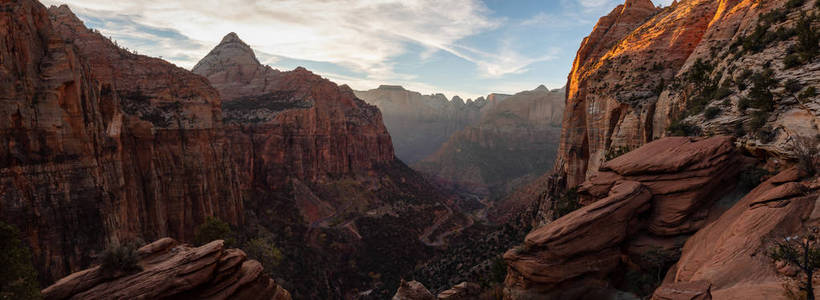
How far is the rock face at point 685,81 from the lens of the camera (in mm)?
15742

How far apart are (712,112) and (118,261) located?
98.0ft

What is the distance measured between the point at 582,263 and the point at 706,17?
2970 centimetres

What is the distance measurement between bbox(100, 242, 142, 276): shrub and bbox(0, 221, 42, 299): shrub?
1.85m

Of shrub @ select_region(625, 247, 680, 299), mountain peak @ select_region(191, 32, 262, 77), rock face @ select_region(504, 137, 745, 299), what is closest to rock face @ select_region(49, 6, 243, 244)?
rock face @ select_region(504, 137, 745, 299)

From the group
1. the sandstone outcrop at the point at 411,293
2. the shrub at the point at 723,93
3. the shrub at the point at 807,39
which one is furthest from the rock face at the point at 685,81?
the sandstone outcrop at the point at 411,293

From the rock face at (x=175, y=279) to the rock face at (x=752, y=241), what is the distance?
1634 centimetres

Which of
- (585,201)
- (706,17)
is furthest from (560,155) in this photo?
(585,201)

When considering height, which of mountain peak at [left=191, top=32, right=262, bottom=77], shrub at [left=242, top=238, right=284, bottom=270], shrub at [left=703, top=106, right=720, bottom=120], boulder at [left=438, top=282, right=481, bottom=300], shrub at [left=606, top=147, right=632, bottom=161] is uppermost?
mountain peak at [left=191, top=32, right=262, bottom=77]

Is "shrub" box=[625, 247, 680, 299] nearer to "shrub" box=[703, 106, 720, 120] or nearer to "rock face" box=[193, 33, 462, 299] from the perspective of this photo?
"shrub" box=[703, 106, 720, 120]

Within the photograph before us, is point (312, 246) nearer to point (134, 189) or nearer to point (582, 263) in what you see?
point (134, 189)

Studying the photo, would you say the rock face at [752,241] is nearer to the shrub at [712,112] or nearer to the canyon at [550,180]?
the canyon at [550,180]

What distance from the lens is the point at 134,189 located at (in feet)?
110

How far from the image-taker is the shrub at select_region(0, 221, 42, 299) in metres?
12.0

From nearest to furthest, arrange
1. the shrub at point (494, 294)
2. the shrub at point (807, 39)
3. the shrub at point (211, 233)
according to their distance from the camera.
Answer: the shrub at point (807, 39)
the shrub at point (494, 294)
the shrub at point (211, 233)
